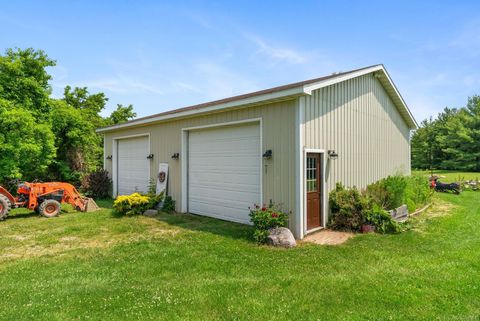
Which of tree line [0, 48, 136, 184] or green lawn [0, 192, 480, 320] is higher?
tree line [0, 48, 136, 184]

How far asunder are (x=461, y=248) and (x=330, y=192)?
105 inches

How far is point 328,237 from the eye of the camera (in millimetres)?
6102

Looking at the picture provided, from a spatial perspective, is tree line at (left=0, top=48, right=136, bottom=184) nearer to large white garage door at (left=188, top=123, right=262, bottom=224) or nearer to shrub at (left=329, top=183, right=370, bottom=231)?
large white garage door at (left=188, top=123, right=262, bottom=224)

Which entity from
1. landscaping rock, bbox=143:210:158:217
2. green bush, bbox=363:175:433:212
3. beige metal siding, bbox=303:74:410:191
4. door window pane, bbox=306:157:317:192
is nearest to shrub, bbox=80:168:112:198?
landscaping rock, bbox=143:210:158:217

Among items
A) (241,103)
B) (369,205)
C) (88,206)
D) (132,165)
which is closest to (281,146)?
(241,103)

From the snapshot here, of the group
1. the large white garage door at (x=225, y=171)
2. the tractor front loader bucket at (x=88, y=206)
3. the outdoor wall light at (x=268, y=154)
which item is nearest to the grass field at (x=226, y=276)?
the large white garage door at (x=225, y=171)

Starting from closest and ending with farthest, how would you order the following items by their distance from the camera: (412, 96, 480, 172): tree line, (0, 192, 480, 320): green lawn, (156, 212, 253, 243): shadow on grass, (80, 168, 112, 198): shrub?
(0, 192, 480, 320): green lawn
(156, 212, 253, 243): shadow on grass
(80, 168, 112, 198): shrub
(412, 96, 480, 172): tree line

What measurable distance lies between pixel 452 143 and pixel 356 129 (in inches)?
1254

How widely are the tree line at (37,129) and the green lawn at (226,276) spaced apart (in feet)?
15.6

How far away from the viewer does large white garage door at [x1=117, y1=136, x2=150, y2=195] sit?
1032cm

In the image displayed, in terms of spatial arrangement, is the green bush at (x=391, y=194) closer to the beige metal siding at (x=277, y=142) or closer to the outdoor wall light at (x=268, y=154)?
the beige metal siding at (x=277, y=142)

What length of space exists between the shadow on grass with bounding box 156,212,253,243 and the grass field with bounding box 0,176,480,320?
75 millimetres

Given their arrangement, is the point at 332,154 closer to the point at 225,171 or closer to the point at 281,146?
the point at 281,146

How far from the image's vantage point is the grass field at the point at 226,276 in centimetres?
309
